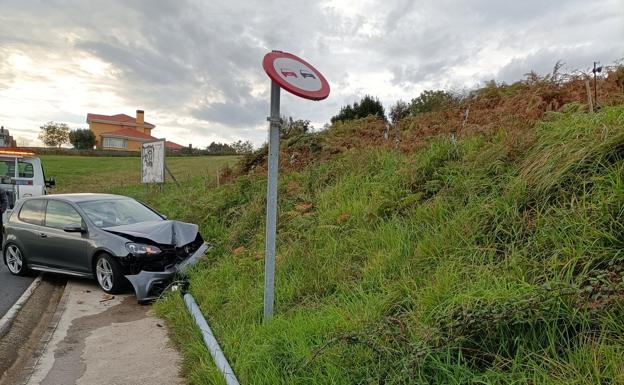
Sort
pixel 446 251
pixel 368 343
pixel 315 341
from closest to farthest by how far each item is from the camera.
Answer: pixel 368 343, pixel 315 341, pixel 446 251

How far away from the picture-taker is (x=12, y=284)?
7551 mm

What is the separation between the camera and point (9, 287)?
24.1 ft

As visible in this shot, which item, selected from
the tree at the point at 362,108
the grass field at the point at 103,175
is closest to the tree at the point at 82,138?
the grass field at the point at 103,175

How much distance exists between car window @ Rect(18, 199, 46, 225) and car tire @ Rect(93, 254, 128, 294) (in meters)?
1.92

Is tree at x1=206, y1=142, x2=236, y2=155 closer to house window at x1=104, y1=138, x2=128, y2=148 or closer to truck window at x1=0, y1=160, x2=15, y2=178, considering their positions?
Result: house window at x1=104, y1=138, x2=128, y2=148

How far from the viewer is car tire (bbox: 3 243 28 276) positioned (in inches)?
317

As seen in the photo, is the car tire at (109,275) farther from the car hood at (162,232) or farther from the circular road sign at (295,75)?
the circular road sign at (295,75)

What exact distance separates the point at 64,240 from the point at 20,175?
7025 mm

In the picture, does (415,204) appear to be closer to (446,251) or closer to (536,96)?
(446,251)

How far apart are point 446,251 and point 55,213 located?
22.2ft

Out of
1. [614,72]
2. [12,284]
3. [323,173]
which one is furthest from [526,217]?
[12,284]

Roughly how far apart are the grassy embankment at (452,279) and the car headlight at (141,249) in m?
0.70

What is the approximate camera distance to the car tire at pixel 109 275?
6.53 meters

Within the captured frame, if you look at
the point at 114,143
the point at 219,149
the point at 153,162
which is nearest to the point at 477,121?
the point at 153,162
